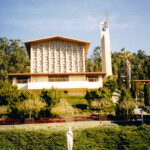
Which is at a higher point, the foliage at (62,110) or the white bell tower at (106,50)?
the white bell tower at (106,50)

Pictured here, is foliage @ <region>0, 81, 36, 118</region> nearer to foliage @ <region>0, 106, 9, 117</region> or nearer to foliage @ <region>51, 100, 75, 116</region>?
foliage @ <region>0, 106, 9, 117</region>

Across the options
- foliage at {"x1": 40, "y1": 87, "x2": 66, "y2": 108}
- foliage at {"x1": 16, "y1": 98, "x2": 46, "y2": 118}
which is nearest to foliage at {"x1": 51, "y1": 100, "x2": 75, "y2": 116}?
foliage at {"x1": 40, "y1": 87, "x2": 66, "y2": 108}

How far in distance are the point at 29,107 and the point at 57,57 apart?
2072 cm

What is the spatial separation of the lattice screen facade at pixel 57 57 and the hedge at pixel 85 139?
26.4m

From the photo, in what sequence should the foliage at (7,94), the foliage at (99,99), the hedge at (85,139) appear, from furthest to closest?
the foliage at (99,99) → the foliage at (7,94) → the hedge at (85,139)

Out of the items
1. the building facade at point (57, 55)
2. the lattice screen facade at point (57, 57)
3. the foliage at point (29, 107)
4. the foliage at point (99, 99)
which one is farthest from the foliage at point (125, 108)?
the lattice screen facade at point (57, 57)

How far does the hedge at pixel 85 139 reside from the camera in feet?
36.4

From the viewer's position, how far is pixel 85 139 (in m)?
11.2

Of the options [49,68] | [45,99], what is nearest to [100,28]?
[49,68]

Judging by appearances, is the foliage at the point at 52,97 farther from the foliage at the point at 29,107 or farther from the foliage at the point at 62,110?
the foliage at the point at 29,107

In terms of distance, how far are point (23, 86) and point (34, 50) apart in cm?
1080

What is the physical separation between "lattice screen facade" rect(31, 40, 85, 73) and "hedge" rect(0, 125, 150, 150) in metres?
26.4

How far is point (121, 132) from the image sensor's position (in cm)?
1127

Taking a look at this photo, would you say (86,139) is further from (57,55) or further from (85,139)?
(57,55)
